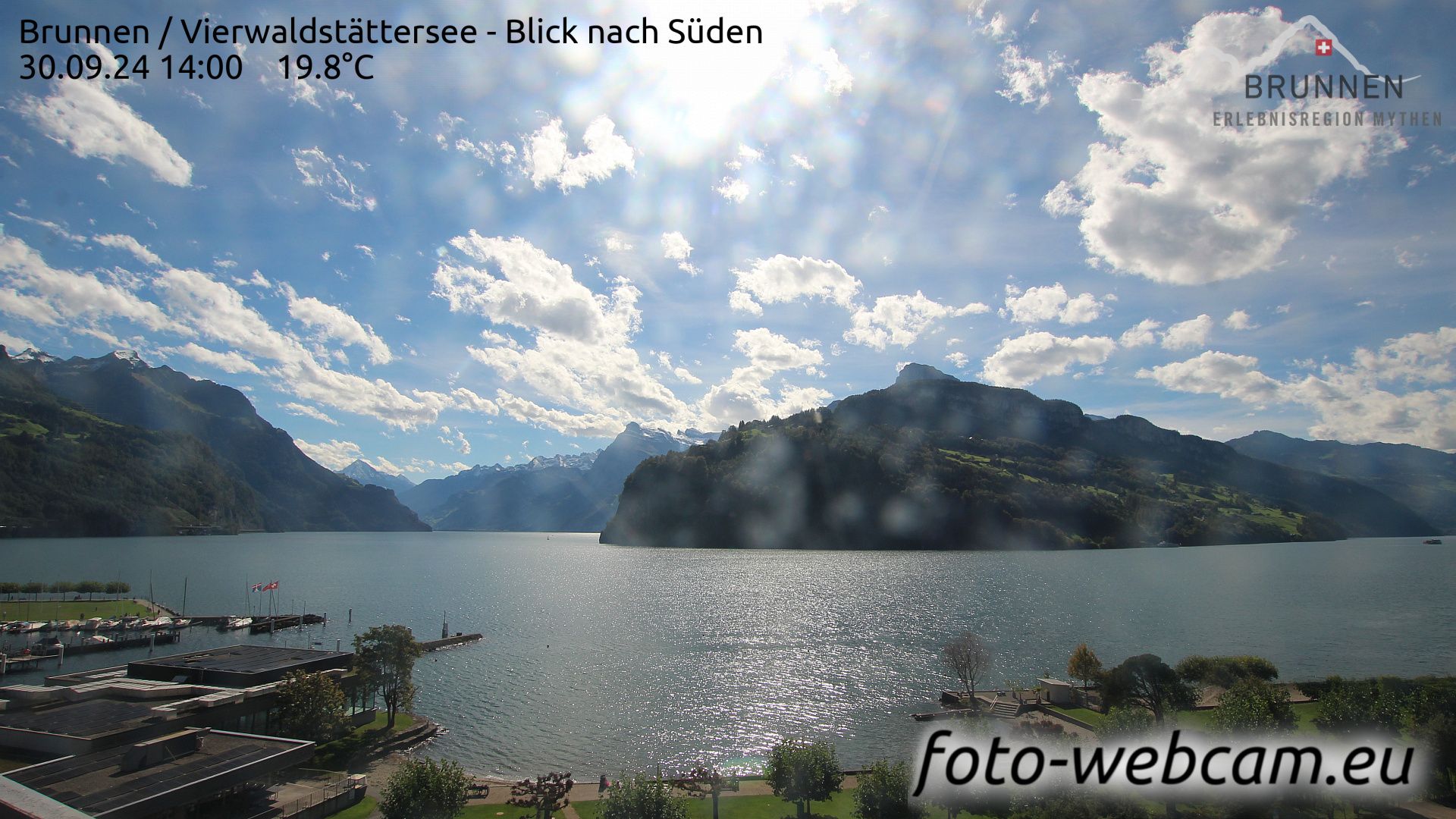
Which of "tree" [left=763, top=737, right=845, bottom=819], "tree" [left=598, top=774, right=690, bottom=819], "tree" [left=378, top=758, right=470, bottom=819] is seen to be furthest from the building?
"tree" [left=763, top=737, right=845, bottom=819]

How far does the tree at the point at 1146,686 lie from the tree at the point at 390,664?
2273 inches

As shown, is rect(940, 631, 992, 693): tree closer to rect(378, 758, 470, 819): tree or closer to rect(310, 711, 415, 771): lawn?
rect(378, 758, 470, 819): tree

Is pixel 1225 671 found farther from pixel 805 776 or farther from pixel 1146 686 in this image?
pixel 805 776

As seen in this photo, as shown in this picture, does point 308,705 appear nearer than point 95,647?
Yes

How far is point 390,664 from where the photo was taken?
186 ft

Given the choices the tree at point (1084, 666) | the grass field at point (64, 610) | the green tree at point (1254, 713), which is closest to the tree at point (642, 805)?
the green tree at point (1254, 713)

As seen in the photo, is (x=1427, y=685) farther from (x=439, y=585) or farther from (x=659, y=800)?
(x=439, y=585)

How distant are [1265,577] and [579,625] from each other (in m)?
155

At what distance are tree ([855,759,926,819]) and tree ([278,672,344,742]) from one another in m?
37.0

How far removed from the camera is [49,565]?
177 m

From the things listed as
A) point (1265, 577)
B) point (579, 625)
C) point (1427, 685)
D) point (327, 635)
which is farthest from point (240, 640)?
point (1265, 577)

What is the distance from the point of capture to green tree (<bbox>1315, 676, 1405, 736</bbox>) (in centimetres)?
3944

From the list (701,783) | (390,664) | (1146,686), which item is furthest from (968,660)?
(390,664)

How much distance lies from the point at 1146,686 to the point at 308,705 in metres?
62.8
